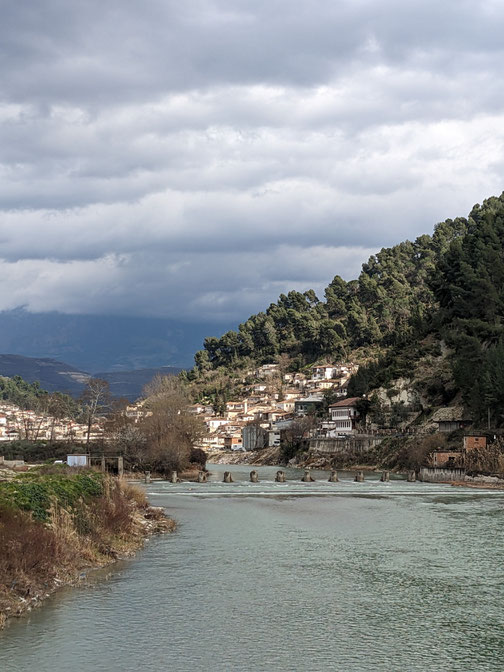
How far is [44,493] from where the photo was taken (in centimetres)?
3219

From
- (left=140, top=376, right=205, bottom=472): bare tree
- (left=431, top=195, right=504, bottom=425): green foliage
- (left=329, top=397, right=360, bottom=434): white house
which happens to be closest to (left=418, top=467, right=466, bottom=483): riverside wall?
(left=431, top=195, right=504, bottom=425): green foliage

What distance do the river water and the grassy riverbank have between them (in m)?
0.89

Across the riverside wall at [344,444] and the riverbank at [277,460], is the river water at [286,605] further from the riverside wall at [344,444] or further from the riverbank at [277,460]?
the riverbank at [277,460]

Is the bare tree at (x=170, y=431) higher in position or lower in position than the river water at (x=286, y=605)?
higher

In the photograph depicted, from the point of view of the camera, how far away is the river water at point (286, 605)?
68.3ft

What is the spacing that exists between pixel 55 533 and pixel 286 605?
9555 millimetres

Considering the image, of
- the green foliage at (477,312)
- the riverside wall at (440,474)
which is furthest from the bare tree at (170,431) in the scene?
the green foliage at (477,312)

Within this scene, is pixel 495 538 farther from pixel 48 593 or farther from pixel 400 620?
pixel 48 593

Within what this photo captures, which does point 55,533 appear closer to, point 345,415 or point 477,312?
point 477,312

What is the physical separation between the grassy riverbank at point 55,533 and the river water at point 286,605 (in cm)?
89

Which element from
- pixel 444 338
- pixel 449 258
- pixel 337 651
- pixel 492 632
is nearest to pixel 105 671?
pixel 337 651

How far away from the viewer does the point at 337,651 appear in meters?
21.4

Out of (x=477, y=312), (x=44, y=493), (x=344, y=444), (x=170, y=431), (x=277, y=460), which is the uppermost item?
(x=477, y=312)

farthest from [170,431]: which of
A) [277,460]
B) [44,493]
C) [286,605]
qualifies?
[286,605]
